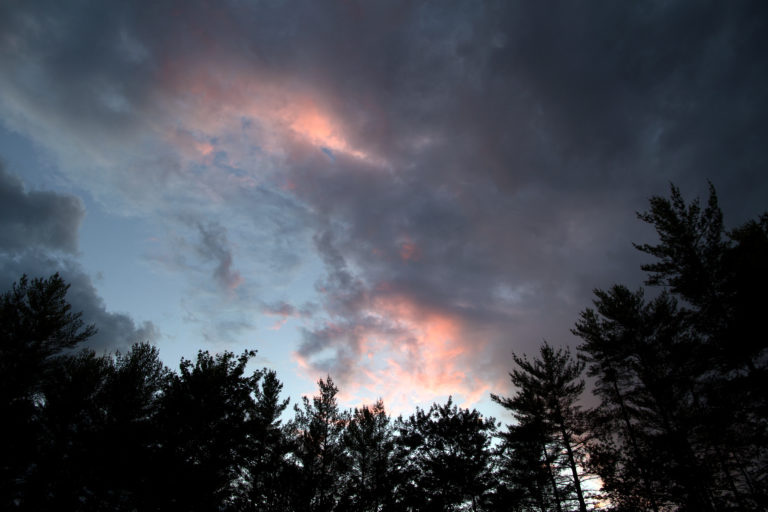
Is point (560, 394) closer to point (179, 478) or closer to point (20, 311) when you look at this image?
point (179, 478)

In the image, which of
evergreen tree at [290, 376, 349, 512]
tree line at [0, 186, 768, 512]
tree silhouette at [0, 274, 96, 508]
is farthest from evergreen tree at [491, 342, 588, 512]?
tree silhouette at [0, 274, 96, 508]

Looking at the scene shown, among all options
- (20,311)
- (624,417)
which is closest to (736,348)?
(624,417)

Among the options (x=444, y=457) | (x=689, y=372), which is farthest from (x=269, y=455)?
(x=689, y=372)

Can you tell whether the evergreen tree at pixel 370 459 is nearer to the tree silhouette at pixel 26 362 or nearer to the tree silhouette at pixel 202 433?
the tree silhouette at pixel 202 433

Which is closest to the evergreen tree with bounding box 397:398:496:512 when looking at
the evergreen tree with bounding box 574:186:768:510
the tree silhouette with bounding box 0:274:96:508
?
the evergreen tree with bounding box 574:186:768:510

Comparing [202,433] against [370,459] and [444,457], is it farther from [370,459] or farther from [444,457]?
[444,457]

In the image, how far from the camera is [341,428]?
2214 centimetres

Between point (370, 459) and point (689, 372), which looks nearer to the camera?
point (689, 372)

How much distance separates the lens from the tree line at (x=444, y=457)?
12703 millimetres

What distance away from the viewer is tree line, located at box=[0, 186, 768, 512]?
12703 millimetres

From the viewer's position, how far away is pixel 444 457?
79.5 feet

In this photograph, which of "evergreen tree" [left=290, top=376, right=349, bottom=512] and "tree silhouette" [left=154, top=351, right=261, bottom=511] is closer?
"tree silhouette" [left=154, top=351, right=261, bottom=511]

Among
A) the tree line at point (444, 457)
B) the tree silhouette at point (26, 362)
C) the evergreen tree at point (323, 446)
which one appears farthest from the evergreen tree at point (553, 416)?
the tree silhouette at point (26, 362)

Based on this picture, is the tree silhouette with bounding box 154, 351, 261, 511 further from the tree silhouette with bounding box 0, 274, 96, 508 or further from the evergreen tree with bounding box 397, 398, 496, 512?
the evergreen tree with bounding box 397, 398, 496, 512
